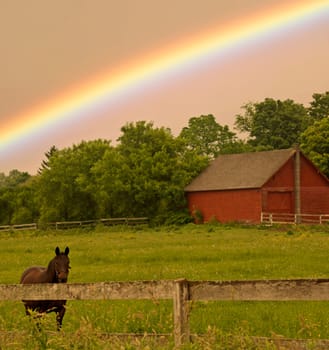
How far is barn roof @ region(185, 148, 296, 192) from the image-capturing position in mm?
64312

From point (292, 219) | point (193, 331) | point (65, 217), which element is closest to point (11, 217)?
point (65, 217)

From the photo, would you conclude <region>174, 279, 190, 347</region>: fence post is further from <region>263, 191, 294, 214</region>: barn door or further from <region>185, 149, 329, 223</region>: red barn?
<region>263, 191, 294, 214</region>: barn door

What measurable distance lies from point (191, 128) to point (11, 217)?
6904 centimetres

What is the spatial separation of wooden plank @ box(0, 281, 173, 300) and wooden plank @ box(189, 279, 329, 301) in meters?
0.48

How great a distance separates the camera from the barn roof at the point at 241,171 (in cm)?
6431

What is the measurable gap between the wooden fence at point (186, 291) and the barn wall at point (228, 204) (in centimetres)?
5319

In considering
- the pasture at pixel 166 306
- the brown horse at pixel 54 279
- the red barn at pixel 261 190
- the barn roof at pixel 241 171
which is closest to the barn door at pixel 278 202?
the red barn at pixel 261 190

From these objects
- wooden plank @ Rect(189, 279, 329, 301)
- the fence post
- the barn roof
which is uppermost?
the barn roof

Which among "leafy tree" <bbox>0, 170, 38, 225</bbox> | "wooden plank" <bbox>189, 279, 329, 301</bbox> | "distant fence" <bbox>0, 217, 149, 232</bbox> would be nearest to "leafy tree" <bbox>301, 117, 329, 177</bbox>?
"distant fence" <bbox>0, 217, 149, 232</bbox>

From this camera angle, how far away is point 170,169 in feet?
226

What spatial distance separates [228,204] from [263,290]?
187 feet

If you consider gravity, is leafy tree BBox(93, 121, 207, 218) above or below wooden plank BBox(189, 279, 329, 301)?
above

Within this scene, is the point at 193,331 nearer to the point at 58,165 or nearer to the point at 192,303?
the point at 192,303

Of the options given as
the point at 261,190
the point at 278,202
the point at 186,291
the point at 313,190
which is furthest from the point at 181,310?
the point at 313,190
